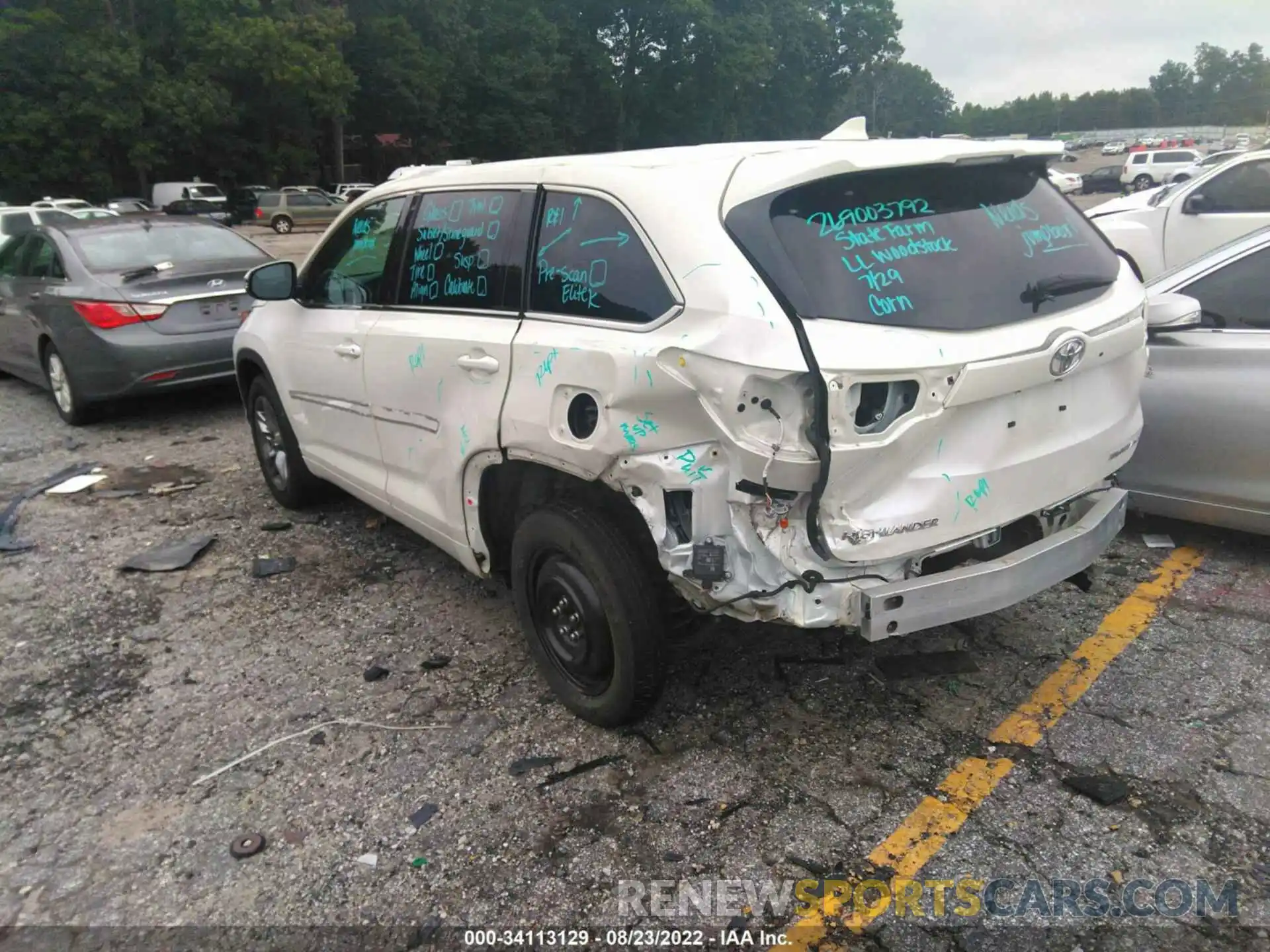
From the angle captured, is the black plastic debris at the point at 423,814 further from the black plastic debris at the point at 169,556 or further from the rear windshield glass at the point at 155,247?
the rear windshield glass at the point at 155,247

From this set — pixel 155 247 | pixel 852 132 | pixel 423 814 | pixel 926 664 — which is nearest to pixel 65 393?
pixel 155 247

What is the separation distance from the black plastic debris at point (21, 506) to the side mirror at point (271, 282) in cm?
212

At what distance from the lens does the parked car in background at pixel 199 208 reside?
3358 cm

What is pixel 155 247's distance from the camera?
25.5ft

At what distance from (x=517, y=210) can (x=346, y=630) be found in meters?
2.01

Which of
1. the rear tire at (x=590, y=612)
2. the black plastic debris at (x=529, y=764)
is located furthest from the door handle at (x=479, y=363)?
the black plastic debris at (x=529, y=764)

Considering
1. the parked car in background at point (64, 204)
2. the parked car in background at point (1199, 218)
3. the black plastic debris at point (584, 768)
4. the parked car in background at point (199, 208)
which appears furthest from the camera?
the parked car in background at point (199, 208)

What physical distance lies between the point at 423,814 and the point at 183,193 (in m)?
39.2

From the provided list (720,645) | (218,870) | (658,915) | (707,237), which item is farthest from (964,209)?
(218,870)

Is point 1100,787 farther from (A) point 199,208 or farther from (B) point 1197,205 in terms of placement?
(A) point 199,208

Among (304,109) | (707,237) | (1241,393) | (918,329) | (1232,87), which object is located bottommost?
(1241,393)

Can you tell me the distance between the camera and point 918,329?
102 inches

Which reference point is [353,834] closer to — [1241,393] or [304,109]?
[1241,393]

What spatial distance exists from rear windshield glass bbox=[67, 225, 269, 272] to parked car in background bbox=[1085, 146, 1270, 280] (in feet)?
24.9
